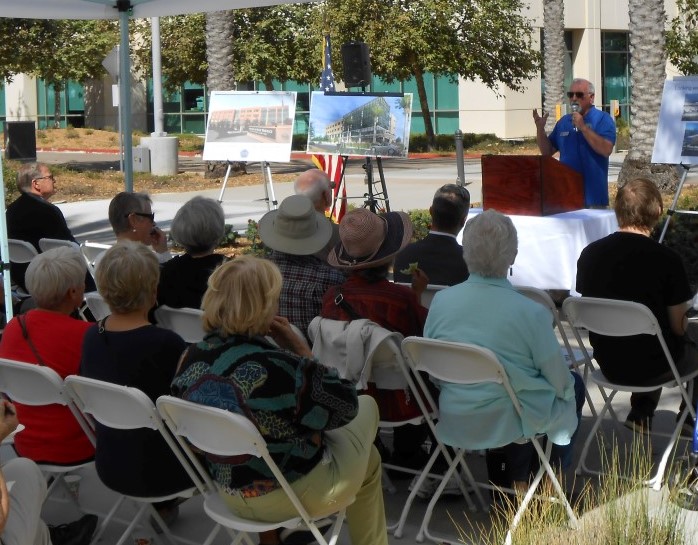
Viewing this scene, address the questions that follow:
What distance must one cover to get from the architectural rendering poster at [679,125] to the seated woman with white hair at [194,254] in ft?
16.3

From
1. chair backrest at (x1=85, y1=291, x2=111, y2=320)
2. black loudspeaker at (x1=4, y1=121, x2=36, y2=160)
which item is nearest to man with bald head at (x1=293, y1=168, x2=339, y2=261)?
chair backrest at (x1=85, y1=291, x2=111, y2=320)

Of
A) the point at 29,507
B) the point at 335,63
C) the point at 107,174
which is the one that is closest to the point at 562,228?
the point at 29,507

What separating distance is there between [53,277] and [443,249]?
2.06 meters

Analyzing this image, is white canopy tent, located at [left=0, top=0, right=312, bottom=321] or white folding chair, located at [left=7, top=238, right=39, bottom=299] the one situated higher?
white canopy tent, located at [left=0, top=0, right=312, bottom=321]

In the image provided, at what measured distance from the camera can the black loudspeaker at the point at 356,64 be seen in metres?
12.8

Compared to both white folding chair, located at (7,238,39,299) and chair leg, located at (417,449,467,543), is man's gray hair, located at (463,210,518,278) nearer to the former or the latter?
chair leg, located at (417,449,467,543)

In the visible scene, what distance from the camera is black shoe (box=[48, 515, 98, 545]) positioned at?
4316 millimetres

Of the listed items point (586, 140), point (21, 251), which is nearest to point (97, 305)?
point (21, 251)

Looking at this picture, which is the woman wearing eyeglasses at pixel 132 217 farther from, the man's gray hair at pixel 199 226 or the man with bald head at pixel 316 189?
the man's gray hair at pixel 199 226

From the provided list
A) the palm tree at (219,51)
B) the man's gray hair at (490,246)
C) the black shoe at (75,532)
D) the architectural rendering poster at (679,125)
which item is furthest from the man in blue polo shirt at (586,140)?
the palm tree at (219,51)

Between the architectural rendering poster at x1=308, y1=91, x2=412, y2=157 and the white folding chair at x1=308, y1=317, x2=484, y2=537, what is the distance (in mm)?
Answer: 7173

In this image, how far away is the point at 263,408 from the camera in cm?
352

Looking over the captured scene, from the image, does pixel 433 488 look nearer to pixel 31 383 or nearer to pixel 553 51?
pixel 31 383

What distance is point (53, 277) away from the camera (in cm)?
432
